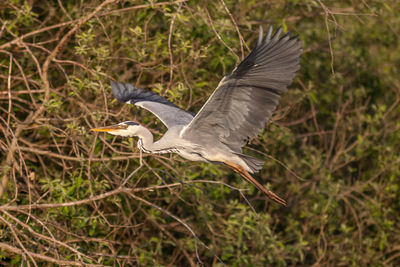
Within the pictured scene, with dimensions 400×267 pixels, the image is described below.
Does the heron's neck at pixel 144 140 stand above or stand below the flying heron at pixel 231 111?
below

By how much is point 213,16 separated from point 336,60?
182cm

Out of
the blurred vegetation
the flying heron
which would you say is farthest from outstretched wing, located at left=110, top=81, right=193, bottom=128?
the blurred vegetation

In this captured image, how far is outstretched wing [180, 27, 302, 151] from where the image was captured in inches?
129

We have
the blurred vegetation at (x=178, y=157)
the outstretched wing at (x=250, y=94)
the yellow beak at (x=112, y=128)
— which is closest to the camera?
the outstretched wing at (x=250, y=94)

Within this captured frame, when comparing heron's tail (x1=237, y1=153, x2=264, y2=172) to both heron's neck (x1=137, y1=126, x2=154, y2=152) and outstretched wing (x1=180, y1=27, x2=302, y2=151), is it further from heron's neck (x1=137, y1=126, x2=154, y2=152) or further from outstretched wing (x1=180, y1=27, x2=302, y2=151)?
heron's neck (x1=137, y1=126, x2=154, y2=152)

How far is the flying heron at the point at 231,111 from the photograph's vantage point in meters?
3.30

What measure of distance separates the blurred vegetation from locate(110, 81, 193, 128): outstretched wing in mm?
101

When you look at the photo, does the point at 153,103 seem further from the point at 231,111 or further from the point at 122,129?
the point at 231,111

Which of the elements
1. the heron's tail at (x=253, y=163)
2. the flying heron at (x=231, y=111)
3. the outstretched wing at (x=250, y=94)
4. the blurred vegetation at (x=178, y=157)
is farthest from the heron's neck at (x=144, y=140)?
the heron's tail at (x=253, y=163)

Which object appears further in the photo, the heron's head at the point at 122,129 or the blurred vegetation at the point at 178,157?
the blurred vegetation at the point at 178,157

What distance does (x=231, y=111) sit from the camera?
12.0ft

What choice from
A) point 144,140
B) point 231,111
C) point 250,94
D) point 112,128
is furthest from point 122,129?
point 250,94

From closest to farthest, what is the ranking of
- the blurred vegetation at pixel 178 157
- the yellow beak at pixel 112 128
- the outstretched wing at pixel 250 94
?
1. the outstretched wing at pixel 250 94
2. the yellow beak at pixel 112 128
3. the blurred vegetation at pixel 178 157

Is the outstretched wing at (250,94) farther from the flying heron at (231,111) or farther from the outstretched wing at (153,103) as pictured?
the outstretched wing at (153,103)
